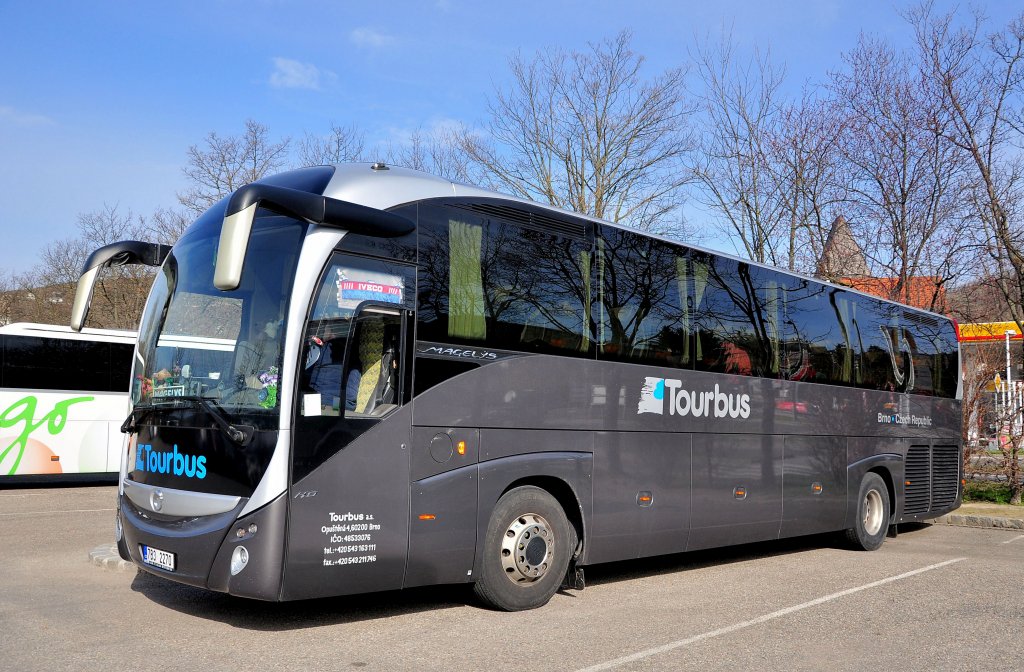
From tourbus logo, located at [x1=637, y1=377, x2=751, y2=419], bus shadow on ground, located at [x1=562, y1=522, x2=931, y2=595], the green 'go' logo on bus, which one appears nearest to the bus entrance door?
bus shadow on ground, located at [x1=562, y1=522, x2=931, y2=595]

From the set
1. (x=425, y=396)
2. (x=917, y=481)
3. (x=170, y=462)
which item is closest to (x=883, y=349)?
(x=917, y=481)

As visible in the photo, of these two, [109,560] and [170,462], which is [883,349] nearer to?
[170,462]

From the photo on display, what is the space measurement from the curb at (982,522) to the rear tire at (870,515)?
2.94 meters

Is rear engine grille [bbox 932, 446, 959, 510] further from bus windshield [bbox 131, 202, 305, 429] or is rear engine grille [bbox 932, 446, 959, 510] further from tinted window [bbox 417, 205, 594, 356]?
bus windshield [bbox 131, 202, 305, 429]

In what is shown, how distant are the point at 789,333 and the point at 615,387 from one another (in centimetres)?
361

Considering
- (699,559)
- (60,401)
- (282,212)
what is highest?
(282,212)

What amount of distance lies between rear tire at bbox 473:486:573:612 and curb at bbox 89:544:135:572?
151 inches

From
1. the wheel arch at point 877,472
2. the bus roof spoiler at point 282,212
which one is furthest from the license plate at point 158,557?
the wheel arch at point 877,472

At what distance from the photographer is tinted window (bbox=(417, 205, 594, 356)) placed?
7.32 m

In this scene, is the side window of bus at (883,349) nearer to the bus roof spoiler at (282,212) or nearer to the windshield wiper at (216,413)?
the bus roof spoiler at (282,212)

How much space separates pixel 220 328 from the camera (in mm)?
6836

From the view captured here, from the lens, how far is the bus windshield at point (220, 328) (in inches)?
255

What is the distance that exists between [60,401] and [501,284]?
1401 centimetres

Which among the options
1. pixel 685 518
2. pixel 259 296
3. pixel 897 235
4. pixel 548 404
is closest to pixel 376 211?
pixel 259 296
